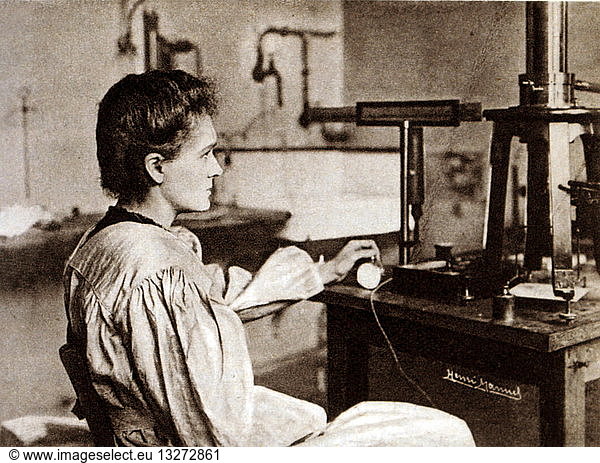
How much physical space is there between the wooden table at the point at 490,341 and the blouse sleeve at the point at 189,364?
0.46 m

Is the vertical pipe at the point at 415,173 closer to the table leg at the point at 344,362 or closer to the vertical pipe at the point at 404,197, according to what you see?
the vertical pipe at the point at 404,197

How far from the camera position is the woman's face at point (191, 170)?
1233 mm

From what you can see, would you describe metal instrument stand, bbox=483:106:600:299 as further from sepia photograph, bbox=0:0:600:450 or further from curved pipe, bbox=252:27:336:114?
curved pipe, bbox=252:27:336:114

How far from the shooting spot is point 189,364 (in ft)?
3.51

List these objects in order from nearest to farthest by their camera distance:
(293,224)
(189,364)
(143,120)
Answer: (189,364)
(143,120)
(293,224)

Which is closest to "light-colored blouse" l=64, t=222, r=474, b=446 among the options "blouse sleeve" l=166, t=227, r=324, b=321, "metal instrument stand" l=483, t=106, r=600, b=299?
"blouse sleeve" l=166, t=227, r=324, b=321

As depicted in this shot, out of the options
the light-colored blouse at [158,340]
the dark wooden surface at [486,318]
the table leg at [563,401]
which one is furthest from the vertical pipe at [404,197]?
the light-colored blouse at [158,340]

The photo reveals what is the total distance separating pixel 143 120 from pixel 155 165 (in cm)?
8

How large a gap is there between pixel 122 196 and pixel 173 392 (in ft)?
1.18

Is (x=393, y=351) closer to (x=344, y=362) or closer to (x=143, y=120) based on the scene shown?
(x=344, y=362)
